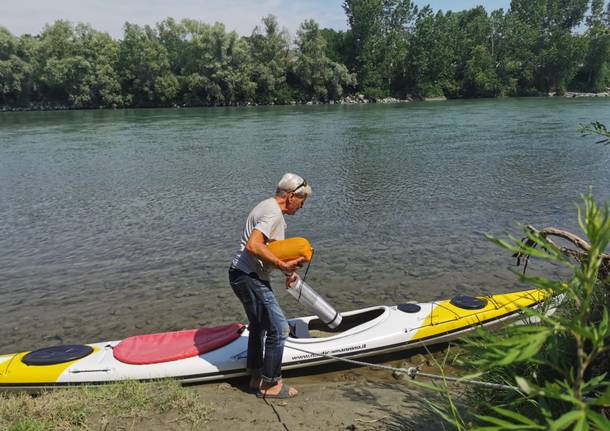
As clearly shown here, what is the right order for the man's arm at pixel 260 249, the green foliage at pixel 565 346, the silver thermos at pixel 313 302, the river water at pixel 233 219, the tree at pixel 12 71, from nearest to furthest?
the green foliage at pixel 565 346 < the man's arm at pixel 260 249 < the silver thermos at pixel 313 302 < the river water at pixel 233 219 < the tree at pixel 12 71

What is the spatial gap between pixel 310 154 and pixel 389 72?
6502 cm

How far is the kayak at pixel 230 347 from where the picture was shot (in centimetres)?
537

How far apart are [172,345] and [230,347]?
70 centimetres

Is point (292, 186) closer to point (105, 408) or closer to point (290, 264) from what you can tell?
point (290, 264)

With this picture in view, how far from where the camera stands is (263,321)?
4.94 metres

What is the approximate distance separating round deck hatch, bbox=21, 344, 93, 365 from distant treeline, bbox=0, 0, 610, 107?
7011 cm

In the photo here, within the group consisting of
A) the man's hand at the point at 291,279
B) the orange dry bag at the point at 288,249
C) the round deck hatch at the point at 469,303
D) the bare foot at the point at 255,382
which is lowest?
the bare foot at the point at 255,382

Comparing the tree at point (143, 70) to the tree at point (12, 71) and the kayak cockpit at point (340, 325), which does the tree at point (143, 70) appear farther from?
the kayak cockpit at point (340, 325)

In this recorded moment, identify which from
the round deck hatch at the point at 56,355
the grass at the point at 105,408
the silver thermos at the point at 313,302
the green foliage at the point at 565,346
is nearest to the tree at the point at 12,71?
the round deck hatch at the point at 56,355

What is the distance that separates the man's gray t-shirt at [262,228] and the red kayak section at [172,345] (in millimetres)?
1497

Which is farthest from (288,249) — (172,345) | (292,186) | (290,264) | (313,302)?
(172,345)

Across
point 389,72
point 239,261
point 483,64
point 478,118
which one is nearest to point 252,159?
point 239,261

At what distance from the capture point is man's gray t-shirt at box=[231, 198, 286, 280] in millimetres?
4488

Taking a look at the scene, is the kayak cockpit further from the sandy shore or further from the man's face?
the man's face
